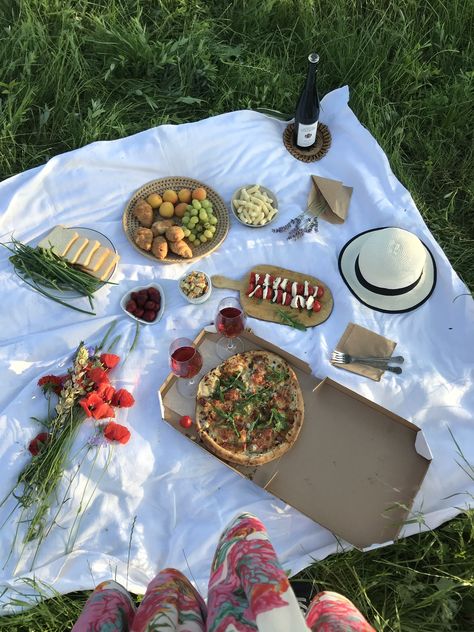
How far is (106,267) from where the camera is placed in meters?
2.86

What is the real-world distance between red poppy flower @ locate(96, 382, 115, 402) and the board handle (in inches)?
32.6

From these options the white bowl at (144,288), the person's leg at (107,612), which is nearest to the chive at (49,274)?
the white bowl at (144,288)

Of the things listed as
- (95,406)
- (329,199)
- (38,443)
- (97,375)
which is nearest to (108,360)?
(97,375)

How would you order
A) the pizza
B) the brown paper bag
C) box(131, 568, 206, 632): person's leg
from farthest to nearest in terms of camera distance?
1. the brown paper bag
2. the pizza
3. box(131, 568, 206, 632): person's leg

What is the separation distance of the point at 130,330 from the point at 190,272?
0.47 meters

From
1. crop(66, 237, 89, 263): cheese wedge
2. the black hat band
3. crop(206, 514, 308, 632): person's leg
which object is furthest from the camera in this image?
crop(66, 237, 89, 263): cheese wedge

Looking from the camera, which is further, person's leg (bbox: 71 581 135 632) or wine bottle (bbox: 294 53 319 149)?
wine bottle (bbox: 294 53 319 149)

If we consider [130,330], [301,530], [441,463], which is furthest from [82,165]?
[441,463]

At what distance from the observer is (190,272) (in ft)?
9.42

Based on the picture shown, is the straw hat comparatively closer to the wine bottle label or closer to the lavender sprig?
the lavender sprig

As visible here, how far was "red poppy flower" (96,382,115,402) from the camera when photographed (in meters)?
2.46

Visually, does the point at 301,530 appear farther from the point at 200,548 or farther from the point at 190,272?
the point at 190,272

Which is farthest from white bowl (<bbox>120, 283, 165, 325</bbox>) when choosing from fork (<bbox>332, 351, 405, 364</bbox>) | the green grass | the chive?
the green grass

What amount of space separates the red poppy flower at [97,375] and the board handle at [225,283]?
2.66 ft
